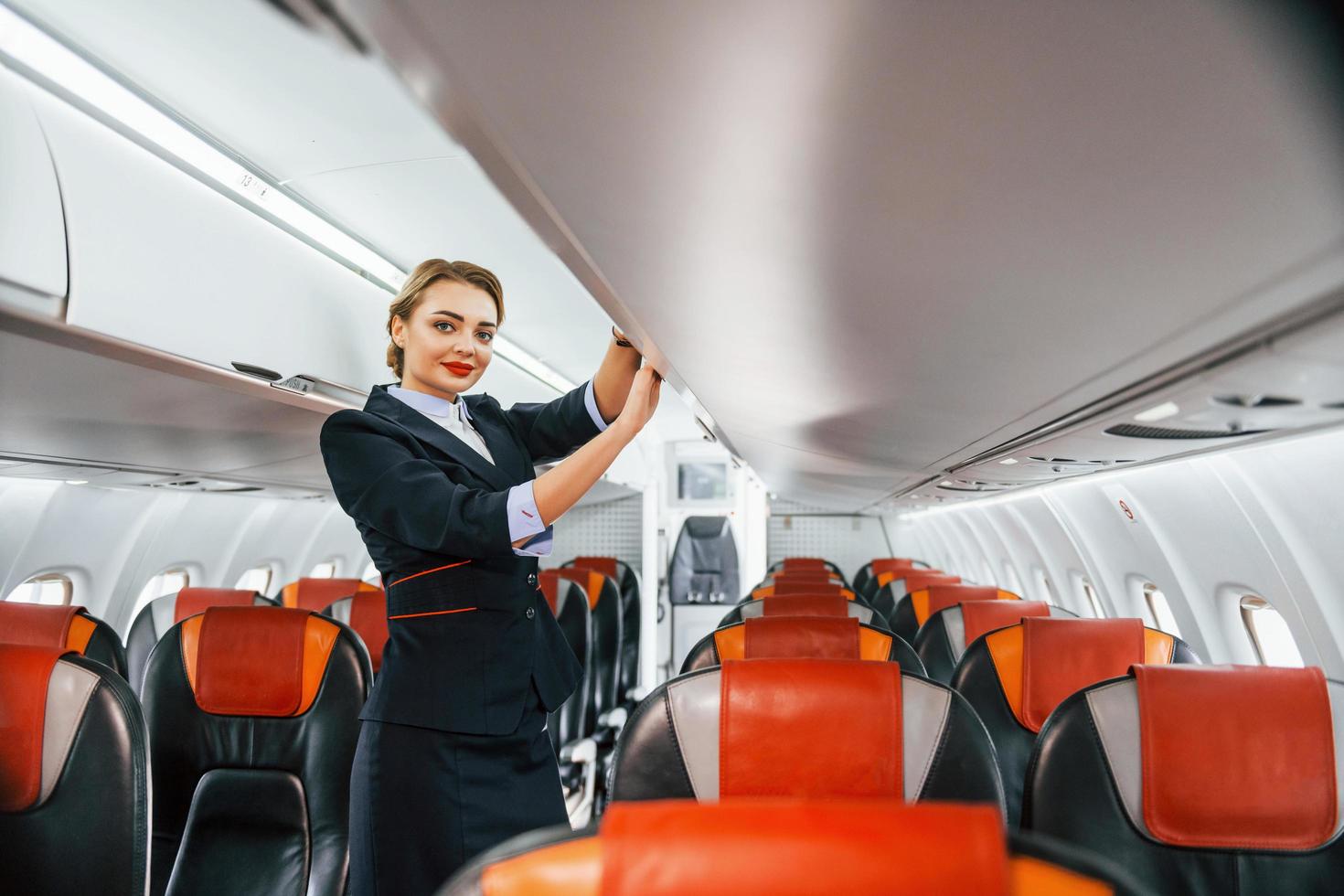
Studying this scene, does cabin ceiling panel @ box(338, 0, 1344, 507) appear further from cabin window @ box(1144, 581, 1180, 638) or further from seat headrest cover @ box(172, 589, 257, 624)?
cabin window @ box(1144, 581, 1180, 638)

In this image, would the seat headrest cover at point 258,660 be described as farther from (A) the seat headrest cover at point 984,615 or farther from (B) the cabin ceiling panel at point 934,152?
(A) the seat headrest cover at point 984,615

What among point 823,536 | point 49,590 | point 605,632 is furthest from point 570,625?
point 823,536

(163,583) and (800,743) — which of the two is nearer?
(800,743)

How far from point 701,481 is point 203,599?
710 centimetres

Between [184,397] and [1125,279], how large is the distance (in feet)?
8.43

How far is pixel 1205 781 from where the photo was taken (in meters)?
1.55

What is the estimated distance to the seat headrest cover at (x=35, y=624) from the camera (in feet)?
9.49

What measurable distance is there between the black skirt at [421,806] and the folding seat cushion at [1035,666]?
5.28ft

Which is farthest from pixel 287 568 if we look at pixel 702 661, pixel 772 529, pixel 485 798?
pixel 772 529

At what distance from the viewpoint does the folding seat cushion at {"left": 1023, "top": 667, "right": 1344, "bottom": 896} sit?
60.0 inches

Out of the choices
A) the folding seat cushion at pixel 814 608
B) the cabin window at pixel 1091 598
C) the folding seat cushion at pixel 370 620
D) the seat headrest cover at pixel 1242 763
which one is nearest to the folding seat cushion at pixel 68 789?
the seat headrest cover at pixel 1242 763

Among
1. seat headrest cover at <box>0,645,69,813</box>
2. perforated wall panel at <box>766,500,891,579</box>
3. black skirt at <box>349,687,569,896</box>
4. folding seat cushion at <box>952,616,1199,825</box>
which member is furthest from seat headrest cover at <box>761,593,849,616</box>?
perforated wall panel at <box>766,500,891,579</box>

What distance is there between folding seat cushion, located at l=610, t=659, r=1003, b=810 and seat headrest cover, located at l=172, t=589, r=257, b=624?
3330 mm

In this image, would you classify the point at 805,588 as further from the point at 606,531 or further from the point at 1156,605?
the point at 606,531
